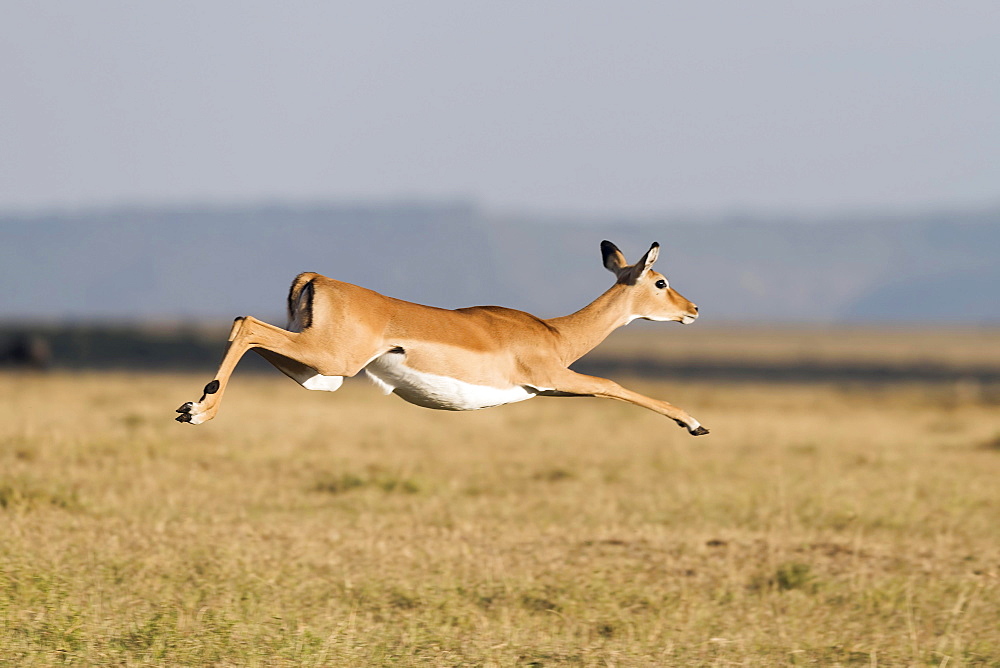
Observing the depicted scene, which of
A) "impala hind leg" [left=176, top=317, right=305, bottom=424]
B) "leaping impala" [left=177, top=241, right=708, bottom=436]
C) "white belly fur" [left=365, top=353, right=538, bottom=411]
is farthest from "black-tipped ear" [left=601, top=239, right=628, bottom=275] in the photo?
"impala hind leg" [left=176, top=317, right=305, bottom=424]

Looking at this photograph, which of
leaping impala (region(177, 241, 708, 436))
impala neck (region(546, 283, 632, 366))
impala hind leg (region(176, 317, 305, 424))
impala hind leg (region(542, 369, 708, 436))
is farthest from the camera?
impala neck (region(546, 283, 632, 366))

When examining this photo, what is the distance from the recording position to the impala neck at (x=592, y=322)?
8.38 meters

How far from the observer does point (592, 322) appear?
8555mm

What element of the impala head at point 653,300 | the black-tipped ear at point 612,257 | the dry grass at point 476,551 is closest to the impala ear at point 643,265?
the impala head at point 653,300

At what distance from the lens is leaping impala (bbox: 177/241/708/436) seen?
7.25 m

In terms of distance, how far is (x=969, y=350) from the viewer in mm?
117562

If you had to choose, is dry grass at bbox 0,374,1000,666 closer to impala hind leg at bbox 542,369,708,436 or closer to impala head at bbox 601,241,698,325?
impala hind leg at bbox 542,369,708,436

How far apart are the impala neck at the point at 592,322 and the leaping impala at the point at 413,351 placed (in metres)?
0.03

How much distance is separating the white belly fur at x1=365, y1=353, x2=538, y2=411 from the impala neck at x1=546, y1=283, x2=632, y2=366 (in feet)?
2.83

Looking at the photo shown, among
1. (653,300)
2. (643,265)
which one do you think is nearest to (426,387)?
(643,265)

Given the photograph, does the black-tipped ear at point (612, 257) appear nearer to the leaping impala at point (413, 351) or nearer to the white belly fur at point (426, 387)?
the leaping impala at point (413, 351)

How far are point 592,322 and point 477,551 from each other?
3.18 m

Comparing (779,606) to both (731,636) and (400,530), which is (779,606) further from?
(400,530)

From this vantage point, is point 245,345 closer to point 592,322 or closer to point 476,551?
point 592,322
